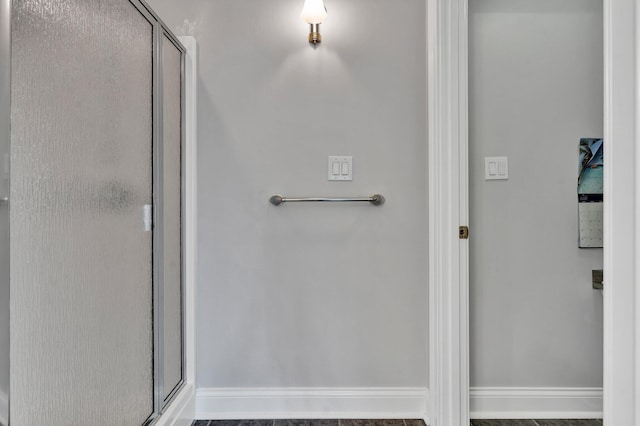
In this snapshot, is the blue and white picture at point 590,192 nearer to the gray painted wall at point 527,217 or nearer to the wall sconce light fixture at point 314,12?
the gray painted wall at point 527,217

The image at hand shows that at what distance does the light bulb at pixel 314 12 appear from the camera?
187cm

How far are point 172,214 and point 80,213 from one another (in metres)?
0.68

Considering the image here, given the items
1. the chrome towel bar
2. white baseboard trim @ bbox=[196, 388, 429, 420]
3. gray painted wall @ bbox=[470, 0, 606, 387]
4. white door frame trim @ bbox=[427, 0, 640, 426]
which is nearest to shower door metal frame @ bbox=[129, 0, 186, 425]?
white baseboard trim @ bbox=[196, 388, 429, 420]

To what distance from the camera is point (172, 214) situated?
5.89 feet

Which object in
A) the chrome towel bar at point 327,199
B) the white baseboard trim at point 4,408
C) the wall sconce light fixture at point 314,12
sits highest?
the wall sconce light fixture at point 314,12

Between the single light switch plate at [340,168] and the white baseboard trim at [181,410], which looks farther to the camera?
the single light switch plate at [340,168]

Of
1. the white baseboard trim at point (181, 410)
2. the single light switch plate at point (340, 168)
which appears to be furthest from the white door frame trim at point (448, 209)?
the white baseboard trim at point (181, 410)

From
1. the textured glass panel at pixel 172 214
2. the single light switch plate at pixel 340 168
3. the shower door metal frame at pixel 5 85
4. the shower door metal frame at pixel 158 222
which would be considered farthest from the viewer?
the single light switch plate at pixel 340 168

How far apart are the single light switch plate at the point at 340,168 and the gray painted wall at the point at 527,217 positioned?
0.50 m

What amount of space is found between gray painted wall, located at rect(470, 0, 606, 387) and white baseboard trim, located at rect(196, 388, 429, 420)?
12.8 inches

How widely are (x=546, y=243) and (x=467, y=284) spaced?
37cm

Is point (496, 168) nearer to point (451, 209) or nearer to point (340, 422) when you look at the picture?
point (451, 209)

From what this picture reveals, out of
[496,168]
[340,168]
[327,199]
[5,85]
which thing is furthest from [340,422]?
[5,85]

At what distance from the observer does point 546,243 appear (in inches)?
71.5
